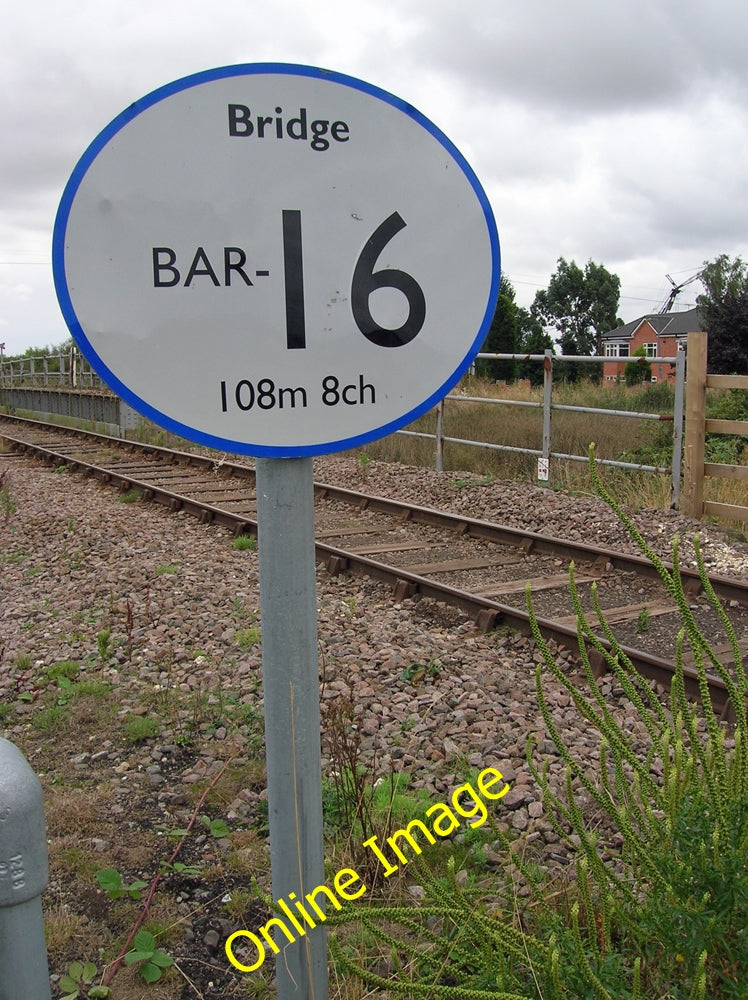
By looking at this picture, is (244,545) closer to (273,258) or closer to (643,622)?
(643,622)

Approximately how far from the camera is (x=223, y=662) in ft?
17.6

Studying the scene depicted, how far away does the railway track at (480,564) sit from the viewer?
592 centimetres

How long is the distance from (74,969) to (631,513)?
7629 millimetres

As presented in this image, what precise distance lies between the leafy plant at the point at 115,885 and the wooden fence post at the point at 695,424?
7.25m

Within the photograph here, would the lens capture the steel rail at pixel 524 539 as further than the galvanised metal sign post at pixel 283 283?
Yes

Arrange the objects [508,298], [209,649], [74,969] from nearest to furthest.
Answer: [74,969] → [209,649] → [508,298]

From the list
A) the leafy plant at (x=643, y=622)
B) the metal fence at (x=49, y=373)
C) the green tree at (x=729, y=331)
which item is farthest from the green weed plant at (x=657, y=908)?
the green tree at (x=729, y=331)

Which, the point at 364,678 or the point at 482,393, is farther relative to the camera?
the point at 482,393

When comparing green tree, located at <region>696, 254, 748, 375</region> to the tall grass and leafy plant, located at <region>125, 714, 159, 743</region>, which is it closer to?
the tall grass

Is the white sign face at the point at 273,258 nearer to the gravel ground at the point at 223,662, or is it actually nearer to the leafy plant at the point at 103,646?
the gravel ground at the point at 223,662

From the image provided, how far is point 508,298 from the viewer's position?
160 ft

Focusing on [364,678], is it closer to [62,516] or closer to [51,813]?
[51,813]

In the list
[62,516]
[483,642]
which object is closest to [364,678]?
[483,642]

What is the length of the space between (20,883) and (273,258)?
1.09 m
